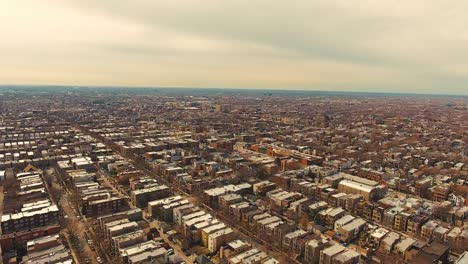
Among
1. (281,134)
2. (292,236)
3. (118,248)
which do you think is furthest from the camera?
(281,134)

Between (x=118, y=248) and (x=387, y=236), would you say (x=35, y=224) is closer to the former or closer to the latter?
(x=118, y=248)

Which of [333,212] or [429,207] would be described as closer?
[333,212]

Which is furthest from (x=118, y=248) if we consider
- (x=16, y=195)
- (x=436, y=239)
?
(x=436, y=239)

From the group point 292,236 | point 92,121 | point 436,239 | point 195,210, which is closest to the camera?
point 292,236

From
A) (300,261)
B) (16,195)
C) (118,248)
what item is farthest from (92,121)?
(300,261)

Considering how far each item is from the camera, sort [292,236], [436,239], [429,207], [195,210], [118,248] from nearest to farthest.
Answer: [118,248] < [292,236] < [436,239] < [195,210] < [429,207]

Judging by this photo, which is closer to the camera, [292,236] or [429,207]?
[292,236]

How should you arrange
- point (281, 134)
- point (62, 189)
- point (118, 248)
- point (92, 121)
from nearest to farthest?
point (118, 248), point (62, 189), point (281, 134), point (92, 121)

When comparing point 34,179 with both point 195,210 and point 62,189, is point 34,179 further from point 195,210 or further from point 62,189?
point 195,210
